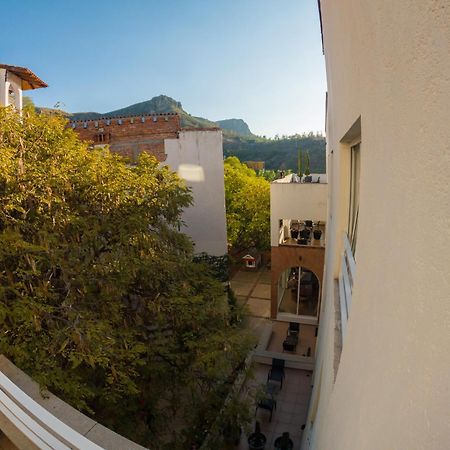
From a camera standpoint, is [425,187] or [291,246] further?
[291,246]

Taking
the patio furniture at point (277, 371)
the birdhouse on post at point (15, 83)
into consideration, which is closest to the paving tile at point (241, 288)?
the patio furniture at point (277, 371)

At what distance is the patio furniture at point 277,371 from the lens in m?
12.0

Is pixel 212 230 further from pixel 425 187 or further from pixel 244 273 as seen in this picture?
pixel 425 187

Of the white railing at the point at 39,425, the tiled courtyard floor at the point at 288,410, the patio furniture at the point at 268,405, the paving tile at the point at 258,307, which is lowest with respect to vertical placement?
the tiled courtyard floor at the point at 288,410

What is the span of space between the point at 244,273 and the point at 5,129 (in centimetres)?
1823

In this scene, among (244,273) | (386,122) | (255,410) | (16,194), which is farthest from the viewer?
(244,273)

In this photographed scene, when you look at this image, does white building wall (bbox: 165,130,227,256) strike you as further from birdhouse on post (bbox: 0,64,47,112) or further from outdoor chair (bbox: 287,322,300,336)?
birdhouse on post (bbox: 0,64,47,112)

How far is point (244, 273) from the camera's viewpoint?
924 inches

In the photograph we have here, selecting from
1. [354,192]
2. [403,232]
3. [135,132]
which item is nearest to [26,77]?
[135,132]

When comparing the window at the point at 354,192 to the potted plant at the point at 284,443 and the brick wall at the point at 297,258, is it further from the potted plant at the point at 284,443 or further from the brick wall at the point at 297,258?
the brick wall at the point at 297,258

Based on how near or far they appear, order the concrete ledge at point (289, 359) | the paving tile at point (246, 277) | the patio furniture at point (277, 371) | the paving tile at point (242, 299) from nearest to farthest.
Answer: the patio furniture at point (277, 371) → the concrete ledge at point (289, 359) → the paving tile at point (242, 299) → the paving tile at point (246, 277)

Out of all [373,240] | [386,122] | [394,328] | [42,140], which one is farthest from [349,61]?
[42,140]

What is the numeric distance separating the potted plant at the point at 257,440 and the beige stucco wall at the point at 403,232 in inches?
312

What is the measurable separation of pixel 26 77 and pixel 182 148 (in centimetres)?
673
